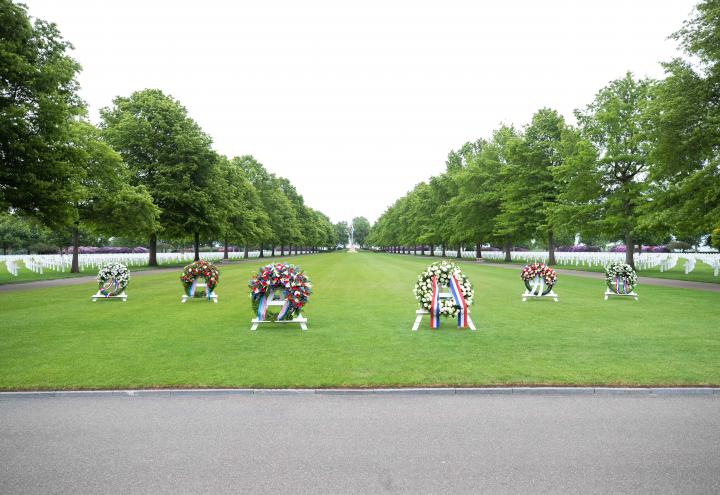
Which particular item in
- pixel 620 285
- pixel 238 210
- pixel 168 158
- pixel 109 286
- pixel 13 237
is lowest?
pixel 109 286

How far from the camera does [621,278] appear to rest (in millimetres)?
16578

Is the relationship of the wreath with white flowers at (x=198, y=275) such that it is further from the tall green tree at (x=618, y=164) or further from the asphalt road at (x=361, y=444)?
the tall green tree at (x=618, y=164)

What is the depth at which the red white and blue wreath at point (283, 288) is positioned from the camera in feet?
35.8

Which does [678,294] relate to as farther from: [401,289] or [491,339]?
[491,339]

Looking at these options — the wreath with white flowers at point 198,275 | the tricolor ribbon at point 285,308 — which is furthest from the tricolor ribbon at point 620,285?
the wreath with white flowers at point 198,275


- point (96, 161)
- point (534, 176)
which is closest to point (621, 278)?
point (534, 176)

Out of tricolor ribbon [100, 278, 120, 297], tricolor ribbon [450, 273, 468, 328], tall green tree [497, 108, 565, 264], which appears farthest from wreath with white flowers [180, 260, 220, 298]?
tall green tree [497, 108, 565, 264]

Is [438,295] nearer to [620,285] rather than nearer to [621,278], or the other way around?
[621,278]

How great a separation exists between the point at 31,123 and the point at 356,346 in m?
19.7

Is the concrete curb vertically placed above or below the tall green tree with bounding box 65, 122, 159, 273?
below

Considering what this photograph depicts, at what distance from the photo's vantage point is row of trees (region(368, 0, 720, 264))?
69.4ft

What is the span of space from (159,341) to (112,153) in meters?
25.3

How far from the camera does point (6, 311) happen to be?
46.2 feet

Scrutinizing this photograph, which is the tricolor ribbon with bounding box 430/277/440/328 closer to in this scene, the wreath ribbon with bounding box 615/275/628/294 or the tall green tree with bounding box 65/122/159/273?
the wreath ribbon with bounding box 615/275/628/294
